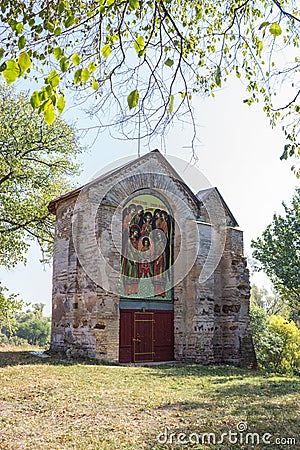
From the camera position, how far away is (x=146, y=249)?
15609 millimetres

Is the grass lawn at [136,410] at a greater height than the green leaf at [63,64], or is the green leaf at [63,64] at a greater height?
the green leaf at [63,64]

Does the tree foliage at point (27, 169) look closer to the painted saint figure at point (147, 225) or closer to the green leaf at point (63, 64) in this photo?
the painted saint figure at point (147, 225)

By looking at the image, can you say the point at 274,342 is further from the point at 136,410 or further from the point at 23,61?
the point at 23,61

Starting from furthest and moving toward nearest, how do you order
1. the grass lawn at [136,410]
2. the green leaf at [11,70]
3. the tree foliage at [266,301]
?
Result: the tree foliage at [266,301]
the grass lawn at [136,410]
the green leaf at [11,70]

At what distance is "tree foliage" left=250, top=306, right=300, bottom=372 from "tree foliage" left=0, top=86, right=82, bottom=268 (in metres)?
11.8

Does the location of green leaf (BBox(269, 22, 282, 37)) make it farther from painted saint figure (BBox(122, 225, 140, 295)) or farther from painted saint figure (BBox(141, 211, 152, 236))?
painted saint figure (BBox(141, 211, 152, 236))

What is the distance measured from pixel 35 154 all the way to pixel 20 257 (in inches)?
193

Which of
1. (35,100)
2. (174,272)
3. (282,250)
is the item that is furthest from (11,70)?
(282,250)

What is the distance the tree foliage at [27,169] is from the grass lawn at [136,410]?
896 cm

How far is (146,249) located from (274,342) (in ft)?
36.6

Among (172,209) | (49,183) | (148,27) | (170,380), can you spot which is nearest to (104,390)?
(170,380)

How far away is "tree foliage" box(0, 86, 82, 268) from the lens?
58.5 ft

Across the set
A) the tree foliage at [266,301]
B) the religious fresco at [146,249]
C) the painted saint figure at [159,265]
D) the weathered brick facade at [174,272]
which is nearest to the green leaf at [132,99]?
the weathered brick facade at [174,272]

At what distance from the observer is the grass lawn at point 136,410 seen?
5277 mm
